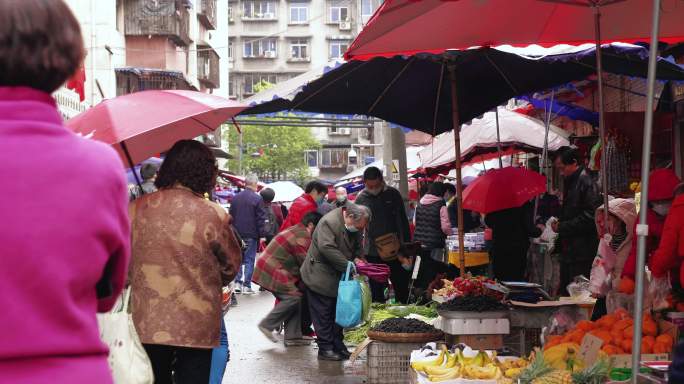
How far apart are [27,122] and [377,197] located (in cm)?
1114

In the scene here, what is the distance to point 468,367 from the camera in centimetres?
733

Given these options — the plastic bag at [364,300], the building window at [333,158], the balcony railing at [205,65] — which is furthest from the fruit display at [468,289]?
the building window at [333,158]

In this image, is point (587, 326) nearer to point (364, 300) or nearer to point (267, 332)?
point (364, 300)

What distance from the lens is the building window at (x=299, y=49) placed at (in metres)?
86.0

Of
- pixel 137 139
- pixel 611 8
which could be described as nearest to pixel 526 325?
pixel 611 8

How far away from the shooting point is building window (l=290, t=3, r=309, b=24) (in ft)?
283

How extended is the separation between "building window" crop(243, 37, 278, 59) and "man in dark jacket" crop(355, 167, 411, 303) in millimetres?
73224

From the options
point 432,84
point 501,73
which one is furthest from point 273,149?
point 501,73

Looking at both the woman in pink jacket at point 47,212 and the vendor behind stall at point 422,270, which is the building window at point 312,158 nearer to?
the vendor behind stall at point 422,270

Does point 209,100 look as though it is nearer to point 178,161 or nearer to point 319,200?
point 178,161

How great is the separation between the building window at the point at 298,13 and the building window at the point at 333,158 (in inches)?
421

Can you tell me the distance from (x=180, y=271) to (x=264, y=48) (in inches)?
3217

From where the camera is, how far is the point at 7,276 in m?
2.45

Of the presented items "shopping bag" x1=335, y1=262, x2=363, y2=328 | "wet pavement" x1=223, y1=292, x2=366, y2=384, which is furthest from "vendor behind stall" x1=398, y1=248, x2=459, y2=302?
"shopping bag" x1=335, y1=262, x2=363, y2=328
